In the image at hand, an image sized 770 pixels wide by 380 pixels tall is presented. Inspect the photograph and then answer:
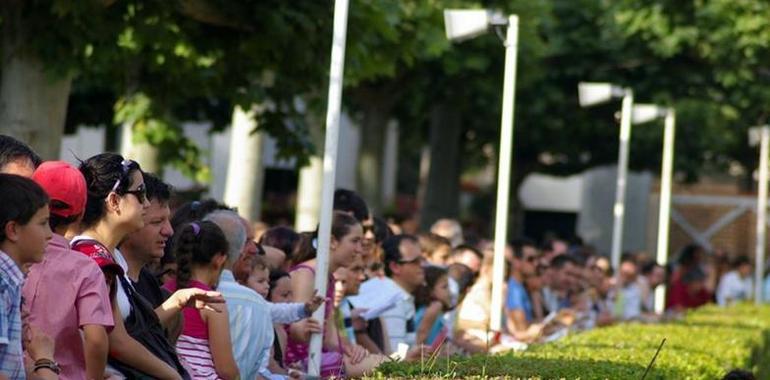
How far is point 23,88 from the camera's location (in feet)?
47.2

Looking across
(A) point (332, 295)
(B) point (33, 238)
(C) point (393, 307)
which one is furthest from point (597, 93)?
(B) point (33, 238)

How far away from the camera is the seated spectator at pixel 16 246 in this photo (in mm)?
6254

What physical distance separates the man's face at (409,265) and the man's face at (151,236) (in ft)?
17.0

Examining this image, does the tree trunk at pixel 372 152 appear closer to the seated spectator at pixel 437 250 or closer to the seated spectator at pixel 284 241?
the seated spectator at pixel 437 250

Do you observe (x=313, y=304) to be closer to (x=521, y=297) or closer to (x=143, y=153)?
(x=521, y=297)

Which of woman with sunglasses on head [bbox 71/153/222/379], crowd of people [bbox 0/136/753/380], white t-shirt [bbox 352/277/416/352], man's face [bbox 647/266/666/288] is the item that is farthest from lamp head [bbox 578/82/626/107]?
woman with sunglasses on head [bbox 71/153/222/379]

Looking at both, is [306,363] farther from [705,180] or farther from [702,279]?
[705,180]

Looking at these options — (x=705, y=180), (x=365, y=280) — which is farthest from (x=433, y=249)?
(x=705, y=180)

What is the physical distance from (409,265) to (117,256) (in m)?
5.49

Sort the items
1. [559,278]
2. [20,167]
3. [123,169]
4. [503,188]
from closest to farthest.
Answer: [20,167]
[123,169]
[503,188]
[559,278]

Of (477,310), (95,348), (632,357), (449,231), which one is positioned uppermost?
(449,231)

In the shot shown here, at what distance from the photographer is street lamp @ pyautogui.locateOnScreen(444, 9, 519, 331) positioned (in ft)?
49.7

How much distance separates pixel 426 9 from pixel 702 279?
11.9m

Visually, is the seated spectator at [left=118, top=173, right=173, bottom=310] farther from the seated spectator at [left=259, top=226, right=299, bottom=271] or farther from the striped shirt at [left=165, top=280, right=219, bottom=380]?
A: the seated spectator at [left=259, top=226, right=299, bottom=271]
